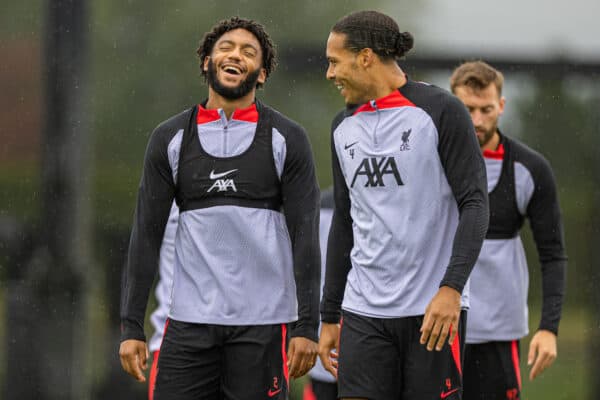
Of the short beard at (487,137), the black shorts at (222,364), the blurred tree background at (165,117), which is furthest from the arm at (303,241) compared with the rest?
the blurred tree background at (165,117)

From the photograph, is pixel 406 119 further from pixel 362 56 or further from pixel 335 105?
pixel 335 105

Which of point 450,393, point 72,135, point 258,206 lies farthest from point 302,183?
point 72,135

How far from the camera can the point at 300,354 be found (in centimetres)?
459

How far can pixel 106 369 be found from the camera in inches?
463

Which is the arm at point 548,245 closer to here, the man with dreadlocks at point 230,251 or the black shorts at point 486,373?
the black shorts at point 486,373

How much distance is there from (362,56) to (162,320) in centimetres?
202

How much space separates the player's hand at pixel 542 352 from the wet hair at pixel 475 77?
4.05 ft

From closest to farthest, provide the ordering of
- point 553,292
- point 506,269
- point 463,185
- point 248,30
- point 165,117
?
point 463,185 < point 248,30 < point 553,292 < point 506,269 < point 165,117

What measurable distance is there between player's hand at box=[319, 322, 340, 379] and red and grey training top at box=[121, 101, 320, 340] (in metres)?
0.07

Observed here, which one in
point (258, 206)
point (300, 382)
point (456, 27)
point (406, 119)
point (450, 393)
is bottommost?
point (300, 382)

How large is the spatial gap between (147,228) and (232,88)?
2.14ft

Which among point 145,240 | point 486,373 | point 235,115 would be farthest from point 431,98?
point 486,373

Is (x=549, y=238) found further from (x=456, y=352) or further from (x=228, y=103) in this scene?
(x=228, y=103)

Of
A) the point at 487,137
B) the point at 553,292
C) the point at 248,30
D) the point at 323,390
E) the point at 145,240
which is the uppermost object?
the point at 248,30
